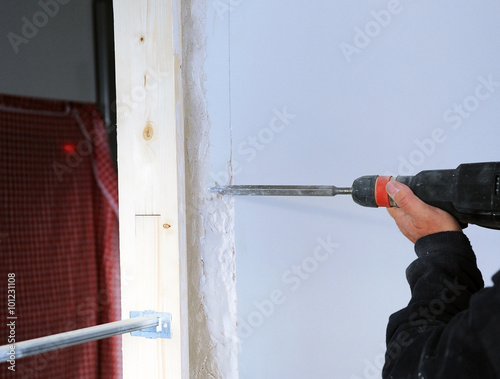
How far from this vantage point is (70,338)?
0.78 meters

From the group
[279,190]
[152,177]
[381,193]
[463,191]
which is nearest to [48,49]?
[152,177]

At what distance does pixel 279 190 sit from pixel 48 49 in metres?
1.78

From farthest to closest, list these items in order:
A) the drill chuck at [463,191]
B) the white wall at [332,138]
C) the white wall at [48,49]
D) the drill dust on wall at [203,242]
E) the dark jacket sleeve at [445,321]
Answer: the white wall at [48,49]
the drill dust on wall at [203,242]
the white wall at [332,138]
the drill chuck at [463,191]
the dark jacket sleeve at [445,321]

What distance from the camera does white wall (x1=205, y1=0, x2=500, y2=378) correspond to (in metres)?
0.90

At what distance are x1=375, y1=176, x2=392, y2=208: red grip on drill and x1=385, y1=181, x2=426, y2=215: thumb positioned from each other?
13 mm

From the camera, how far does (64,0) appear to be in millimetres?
2311

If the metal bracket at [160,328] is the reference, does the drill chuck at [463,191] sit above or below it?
A: above

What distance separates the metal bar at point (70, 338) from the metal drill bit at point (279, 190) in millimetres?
303

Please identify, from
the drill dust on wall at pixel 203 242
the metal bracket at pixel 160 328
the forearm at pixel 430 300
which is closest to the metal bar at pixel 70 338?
the metal bracket at pixel 160 328

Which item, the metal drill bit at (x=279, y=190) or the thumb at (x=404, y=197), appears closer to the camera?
the thumb at (x=404, y=197)

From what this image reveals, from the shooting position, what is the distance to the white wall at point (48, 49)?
2.10m

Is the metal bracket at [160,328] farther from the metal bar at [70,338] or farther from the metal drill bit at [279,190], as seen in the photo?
the metal drill bit at [279,190]

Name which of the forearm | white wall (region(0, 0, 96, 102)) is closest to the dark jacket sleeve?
the forearm

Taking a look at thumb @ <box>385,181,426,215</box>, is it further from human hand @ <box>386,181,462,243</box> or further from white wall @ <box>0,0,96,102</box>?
white wall @ <box>0,0,96,102</box>
